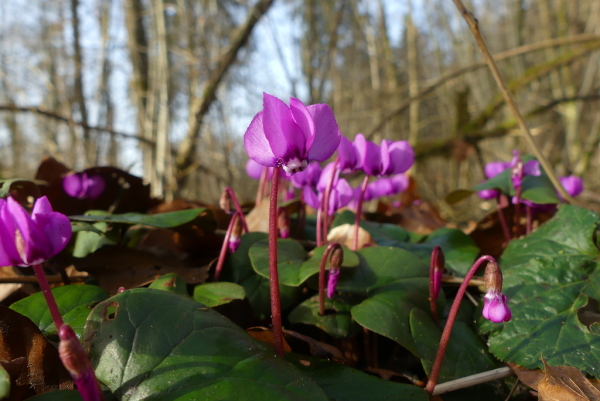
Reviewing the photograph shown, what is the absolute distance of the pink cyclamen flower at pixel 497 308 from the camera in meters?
0.86

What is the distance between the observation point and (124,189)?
1.76 meters

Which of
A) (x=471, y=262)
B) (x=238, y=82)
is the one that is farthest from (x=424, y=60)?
(x=471, y=262)

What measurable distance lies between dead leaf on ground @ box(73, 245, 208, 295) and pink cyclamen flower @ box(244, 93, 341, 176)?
0.53 meters

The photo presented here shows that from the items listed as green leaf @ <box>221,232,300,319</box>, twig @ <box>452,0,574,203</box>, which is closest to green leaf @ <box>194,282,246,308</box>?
green leaf @ <box>221,232,300,319</box>

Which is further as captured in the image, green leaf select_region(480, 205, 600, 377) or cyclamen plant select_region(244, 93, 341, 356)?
green leaf select_region(480, 205, 600, 377)

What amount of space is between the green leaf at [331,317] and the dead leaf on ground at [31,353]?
51cm

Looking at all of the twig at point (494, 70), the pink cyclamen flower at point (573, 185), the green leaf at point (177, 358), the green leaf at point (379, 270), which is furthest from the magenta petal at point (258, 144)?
the pink cyclamen flower at point (573, 185)

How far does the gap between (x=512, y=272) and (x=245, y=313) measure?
0.75 m

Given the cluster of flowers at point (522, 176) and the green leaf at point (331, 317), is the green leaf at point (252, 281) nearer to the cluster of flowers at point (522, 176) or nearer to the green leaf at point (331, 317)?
the green leaf at point (331, 317)

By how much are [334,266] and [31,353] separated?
628 millimetres

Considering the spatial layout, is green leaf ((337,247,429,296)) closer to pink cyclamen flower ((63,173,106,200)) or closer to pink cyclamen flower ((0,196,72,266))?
pink cyclamen flower ((0,196,72,266))

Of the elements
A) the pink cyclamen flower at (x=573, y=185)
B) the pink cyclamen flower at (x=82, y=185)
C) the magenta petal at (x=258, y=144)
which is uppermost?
the magenta petal at (x=258, y=144)

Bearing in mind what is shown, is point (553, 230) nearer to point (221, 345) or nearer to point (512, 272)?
point (512, 272)

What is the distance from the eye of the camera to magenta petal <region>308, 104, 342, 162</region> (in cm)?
76
